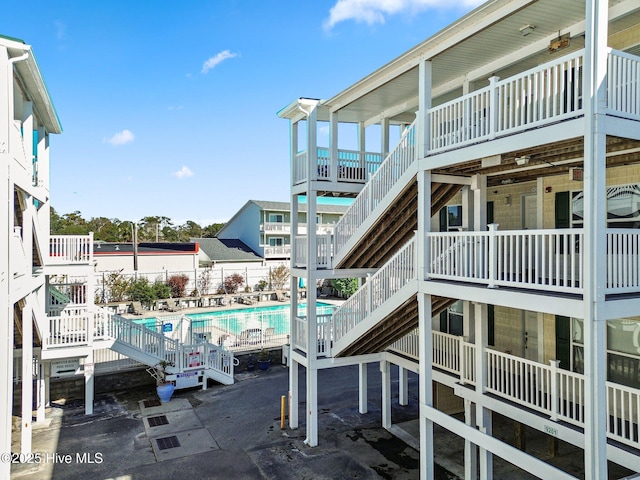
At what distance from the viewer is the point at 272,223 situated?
143 ft

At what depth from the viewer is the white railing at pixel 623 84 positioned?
5.46m

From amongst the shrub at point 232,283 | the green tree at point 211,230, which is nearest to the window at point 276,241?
the shrub at point 232,283

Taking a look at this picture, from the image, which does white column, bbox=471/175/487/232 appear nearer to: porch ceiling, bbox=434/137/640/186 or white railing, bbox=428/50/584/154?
porch ceiling, bbox=434/137/640/186

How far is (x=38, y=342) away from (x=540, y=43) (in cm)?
1492

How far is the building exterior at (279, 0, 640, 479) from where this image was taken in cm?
556

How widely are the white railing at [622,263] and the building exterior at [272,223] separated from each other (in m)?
36.4

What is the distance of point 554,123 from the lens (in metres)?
6.03

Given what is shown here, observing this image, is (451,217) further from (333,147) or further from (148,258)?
(148,258)

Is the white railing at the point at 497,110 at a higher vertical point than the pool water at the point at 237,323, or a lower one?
higher

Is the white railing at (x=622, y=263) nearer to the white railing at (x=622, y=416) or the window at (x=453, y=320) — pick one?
the white railing at (x=622, y=416)

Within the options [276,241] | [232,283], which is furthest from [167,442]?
[276,241]

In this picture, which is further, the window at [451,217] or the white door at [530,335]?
the window at [451,217]

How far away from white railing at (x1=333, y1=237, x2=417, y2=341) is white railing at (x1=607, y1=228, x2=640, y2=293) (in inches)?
135

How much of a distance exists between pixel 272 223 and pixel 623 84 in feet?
127
